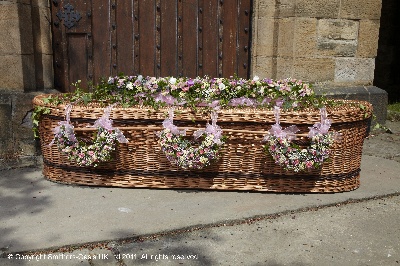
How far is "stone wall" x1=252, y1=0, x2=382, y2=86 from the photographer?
463cm

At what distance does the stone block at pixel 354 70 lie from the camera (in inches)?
193

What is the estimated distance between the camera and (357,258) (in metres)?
2.24

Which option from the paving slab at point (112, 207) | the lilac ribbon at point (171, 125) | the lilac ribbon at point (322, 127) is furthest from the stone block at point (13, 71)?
the lilac ribbon at point (322, 127)

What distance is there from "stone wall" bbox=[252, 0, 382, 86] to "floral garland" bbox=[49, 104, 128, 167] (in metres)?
2.37

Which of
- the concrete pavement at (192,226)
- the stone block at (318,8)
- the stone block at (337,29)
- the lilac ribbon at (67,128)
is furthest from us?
the stone block at (337,29)

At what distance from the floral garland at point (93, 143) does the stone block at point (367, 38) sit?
3.29m

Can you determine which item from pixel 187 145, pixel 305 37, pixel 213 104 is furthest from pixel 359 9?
pixel 187 145

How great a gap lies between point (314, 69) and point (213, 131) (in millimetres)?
Answer: 2272

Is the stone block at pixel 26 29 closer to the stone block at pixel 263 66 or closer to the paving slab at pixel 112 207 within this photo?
the paving slab at pixel 112 207

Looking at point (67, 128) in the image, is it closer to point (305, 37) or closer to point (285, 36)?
point (285, 36)

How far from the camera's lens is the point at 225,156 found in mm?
3178

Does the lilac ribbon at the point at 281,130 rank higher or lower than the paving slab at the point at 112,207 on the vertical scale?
higher

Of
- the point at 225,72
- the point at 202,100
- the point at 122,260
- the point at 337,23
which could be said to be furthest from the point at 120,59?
the point at 122,260

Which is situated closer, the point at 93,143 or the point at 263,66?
the point at 93,143
